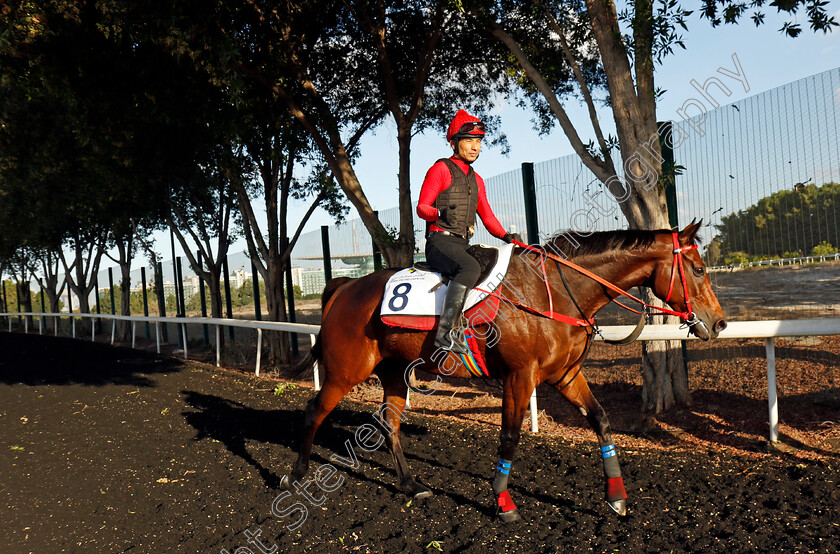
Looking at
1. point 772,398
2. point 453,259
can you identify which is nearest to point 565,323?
point 453,259

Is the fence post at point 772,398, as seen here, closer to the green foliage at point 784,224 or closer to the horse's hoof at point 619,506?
the green foliage at point 784,224

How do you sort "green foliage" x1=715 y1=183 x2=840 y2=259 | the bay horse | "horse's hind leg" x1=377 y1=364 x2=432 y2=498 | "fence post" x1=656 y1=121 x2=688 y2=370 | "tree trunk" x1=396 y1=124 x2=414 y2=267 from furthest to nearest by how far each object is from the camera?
"tree trunk" x1=396 y1=124 x2=414 y2=267
"fence post" x1=656 y1=121 x2=688 y2=370
"green foliage" x1=715 y1=183 x2=840 y2=259
"horse's hind leg" x1=377 y1=364 x2=432 y2=498
the bay horse

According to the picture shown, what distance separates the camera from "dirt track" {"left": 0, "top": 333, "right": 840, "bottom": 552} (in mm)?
3762

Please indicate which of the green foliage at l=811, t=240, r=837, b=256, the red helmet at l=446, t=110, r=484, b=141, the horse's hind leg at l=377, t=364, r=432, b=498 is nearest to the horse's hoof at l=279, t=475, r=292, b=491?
the horse's hind leg at l=377, t=364, r=432, b=498

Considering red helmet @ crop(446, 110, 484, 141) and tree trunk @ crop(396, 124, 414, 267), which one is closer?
red helmet @ crop(446, 110, 484, 141)

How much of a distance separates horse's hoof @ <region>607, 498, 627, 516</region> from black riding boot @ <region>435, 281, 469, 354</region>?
1.54 metres

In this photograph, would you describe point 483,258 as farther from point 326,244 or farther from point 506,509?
point 326,244

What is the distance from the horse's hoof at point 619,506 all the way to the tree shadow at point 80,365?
8322mm

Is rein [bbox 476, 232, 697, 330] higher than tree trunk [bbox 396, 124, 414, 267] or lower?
lower

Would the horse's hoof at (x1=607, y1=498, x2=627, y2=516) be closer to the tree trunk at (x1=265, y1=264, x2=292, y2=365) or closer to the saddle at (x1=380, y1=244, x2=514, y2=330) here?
the saddle at (x1=380, y1=244, x2=514, y2=330)

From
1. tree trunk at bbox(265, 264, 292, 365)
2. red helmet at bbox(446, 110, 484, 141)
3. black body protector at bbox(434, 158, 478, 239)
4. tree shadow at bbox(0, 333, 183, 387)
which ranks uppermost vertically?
red helmet at bbox(446, 110, 484, 141)

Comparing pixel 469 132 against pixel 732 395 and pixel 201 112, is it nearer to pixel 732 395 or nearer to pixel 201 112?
pixel 732 395

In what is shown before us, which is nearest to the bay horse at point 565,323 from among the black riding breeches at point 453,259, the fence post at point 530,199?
the black riding breeches at point 453,259

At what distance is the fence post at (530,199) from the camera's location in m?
8.42
